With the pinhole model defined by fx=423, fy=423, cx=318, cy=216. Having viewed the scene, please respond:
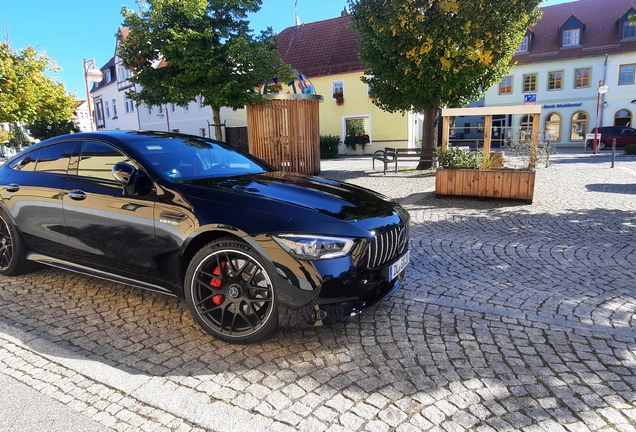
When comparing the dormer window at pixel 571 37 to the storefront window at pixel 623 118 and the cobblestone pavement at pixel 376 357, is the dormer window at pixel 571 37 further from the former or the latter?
the cobblestone pavement at pixel 376 357

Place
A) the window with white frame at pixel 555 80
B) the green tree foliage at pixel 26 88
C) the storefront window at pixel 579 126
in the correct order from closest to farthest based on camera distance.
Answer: the green tree foliage at pixel 26 88
the storefront window at pixel 579 126
the window with white frame at pixel 555 80

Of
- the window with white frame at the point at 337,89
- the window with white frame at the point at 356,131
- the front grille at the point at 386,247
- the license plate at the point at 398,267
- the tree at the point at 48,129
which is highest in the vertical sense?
the window with white frame at the point at 337,89

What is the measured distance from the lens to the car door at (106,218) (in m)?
3.45

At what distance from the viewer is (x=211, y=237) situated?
319 cm

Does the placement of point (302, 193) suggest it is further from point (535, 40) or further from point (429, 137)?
point (535, 40)

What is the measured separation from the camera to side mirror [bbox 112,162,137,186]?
11.2ft

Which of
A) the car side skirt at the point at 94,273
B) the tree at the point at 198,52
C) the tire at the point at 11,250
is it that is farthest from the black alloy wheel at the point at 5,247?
the tree at the point at 198,52

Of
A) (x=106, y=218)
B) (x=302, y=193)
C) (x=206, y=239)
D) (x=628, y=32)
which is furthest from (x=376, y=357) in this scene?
(x=628, y=32)

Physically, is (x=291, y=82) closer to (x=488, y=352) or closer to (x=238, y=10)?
(x=238, y=10)

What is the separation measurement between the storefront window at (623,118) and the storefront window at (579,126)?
2091 mm

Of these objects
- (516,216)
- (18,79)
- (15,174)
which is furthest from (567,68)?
(15,174)

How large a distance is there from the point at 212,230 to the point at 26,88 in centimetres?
2183

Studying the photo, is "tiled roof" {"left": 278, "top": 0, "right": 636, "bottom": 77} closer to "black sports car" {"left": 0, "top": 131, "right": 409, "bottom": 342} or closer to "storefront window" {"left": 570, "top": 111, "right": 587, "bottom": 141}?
"storefront window" {"left": 570, "top": 111, "right": 587, "bottom": 141}

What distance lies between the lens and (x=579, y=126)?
34.8 metres
